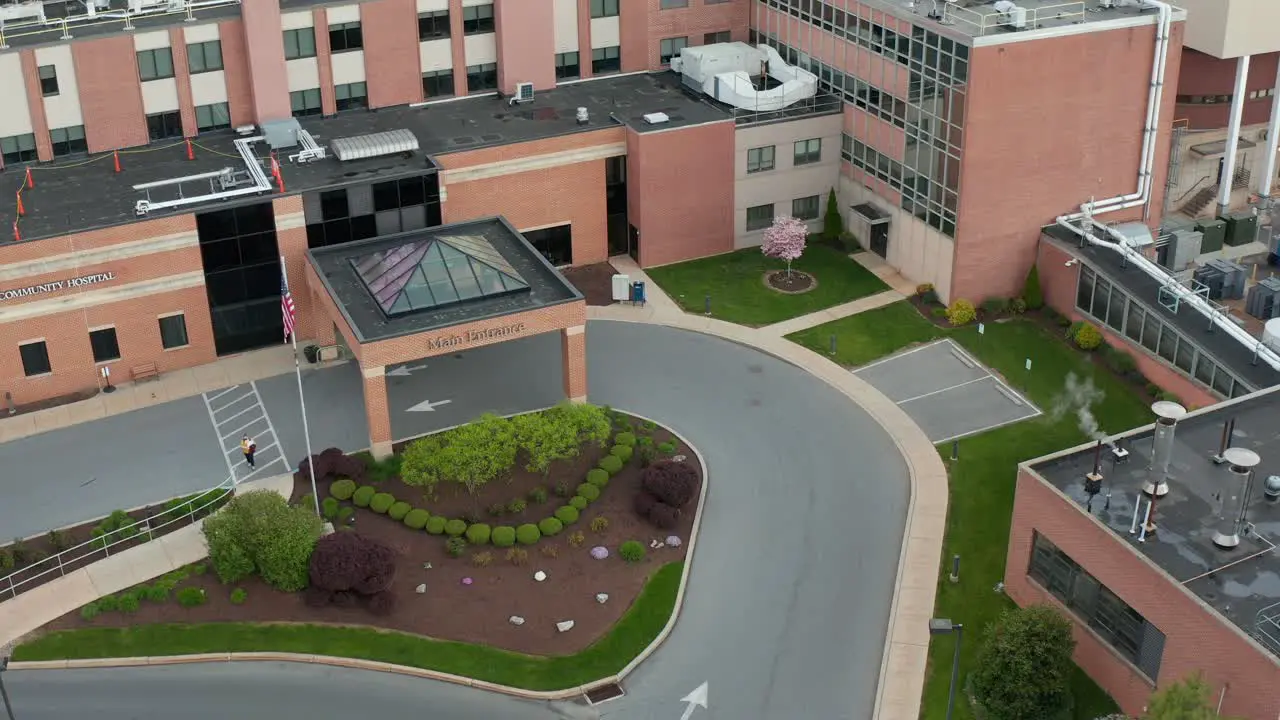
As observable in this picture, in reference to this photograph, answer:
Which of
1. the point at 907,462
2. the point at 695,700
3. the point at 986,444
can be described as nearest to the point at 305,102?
the point at 907,462

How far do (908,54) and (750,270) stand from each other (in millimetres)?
13086

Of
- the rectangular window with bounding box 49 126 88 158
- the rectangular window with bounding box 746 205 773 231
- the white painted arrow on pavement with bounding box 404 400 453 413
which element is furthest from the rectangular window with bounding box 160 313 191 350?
the rectangular window with bounding box 746 205 773 231

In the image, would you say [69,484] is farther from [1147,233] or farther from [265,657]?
[1147,233]

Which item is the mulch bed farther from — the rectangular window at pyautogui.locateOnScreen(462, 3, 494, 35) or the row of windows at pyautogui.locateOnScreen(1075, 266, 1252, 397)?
the rectangular window at pyautogui.locateOnScreen(462, 3, 494, 35)

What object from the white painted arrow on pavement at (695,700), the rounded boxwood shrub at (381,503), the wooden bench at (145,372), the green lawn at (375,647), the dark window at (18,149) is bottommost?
the white painted arrow on pavement at (695,700)

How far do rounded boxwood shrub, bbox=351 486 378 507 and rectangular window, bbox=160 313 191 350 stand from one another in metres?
14.3

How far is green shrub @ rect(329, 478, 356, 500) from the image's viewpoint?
54.8 m

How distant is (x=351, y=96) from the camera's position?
239 feet

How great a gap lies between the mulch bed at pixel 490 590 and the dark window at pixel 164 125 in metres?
25.3

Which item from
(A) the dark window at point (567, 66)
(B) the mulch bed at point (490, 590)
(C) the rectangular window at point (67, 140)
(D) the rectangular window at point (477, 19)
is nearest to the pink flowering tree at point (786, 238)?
(A) the dark window at point (567, 66)

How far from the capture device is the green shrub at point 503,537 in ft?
171

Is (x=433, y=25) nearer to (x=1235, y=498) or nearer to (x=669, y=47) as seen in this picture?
(x=669, y=47)

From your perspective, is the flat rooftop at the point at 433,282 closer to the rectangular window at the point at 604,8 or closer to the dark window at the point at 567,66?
the dark window at the point at 567,66

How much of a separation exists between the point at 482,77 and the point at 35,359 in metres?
26.6
